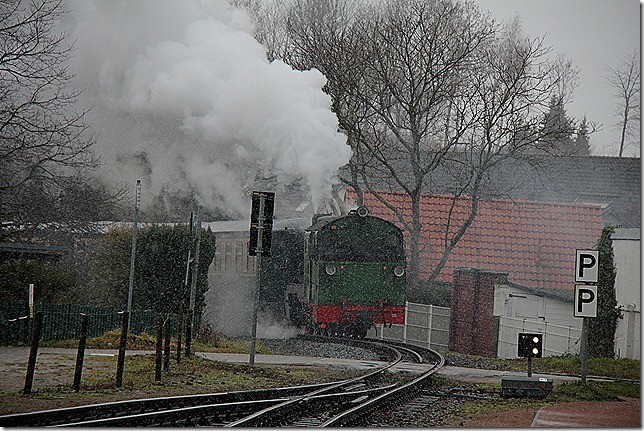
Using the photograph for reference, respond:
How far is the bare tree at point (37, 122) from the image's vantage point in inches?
420

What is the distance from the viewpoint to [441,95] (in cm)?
1553

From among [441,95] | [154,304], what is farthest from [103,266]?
[441,95]

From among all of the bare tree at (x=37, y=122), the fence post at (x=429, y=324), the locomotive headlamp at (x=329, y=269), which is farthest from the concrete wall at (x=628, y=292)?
the bare tree at (x=37, y=122)

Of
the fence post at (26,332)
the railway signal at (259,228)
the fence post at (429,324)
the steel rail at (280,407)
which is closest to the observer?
the steel rail at (280,407)

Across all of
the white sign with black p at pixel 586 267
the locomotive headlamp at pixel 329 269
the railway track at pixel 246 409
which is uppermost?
the white sign with black p at pixel 586 267

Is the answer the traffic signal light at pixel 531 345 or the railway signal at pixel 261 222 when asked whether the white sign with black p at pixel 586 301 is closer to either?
the traffic signal light at pixel 531 345

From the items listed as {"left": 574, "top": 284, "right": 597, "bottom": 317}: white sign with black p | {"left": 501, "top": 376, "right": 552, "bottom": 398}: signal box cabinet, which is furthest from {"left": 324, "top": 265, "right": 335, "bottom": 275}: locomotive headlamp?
{"left": 501, "top": 376, "right": 552, "bottom": 398}: signal box cabinet

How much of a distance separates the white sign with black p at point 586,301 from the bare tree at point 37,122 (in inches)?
265

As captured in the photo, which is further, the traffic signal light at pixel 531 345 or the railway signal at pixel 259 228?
the railway signal at pixel 259 228

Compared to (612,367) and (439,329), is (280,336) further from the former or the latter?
(612,367)

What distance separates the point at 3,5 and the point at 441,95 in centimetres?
803

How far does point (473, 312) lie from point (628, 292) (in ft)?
9.43

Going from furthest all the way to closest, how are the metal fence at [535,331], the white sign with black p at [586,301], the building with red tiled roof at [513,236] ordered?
the building with red tiled roof at [513,236]
the metal fence at [535,331]
the white sign with black p at [586,301]

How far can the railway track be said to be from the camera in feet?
19.4
